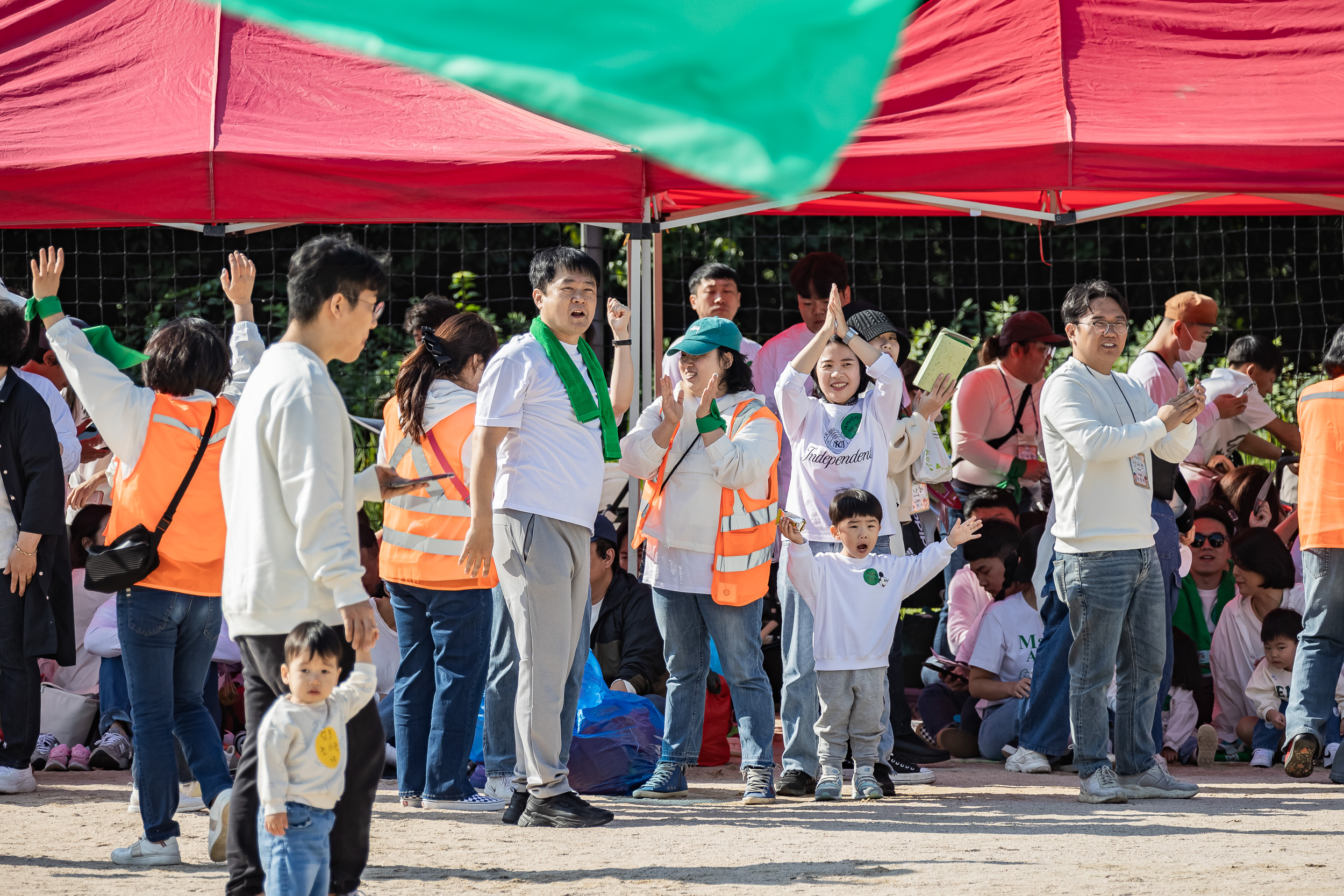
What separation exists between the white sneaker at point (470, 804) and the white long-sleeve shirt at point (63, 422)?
2.10 m

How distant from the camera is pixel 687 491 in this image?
5.02 meters

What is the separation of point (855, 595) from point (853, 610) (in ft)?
0.17

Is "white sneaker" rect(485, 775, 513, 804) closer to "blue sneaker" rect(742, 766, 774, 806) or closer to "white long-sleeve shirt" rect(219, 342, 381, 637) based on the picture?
"blue sneaker" rect(742, 766, 774, 806)

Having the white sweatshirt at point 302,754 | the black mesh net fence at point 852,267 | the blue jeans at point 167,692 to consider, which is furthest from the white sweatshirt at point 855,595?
the black mesh net fence at point 852,267

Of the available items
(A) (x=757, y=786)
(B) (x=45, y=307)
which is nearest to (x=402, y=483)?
(B) (x=45, y=307)

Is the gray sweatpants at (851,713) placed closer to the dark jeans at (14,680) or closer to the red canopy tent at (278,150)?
the red canopy tent at (278,150)

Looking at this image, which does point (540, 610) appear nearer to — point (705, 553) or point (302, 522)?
point (705, 553)

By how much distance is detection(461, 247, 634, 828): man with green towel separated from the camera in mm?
4387

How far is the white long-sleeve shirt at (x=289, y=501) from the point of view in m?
2.96

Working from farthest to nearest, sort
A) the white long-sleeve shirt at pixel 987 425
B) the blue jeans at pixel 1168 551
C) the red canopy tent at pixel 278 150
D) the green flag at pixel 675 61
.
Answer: the white long-sleeve shirt at pixel 987 425 < the red canopy tent at pixel 278 150 < the blue jeans at pixel 1168 551 < the green flag at pixel 675 61

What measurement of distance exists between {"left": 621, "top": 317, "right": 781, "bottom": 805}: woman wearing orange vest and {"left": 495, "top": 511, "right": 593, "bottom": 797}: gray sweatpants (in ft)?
2.04

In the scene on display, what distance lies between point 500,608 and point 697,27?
346 cm

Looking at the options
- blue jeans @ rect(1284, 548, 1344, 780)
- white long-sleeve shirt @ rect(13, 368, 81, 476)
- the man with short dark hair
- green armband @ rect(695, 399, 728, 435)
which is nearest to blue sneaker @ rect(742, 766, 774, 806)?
green armband @ rect(695, 399, 728, 435)

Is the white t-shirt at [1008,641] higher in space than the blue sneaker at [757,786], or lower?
higher
